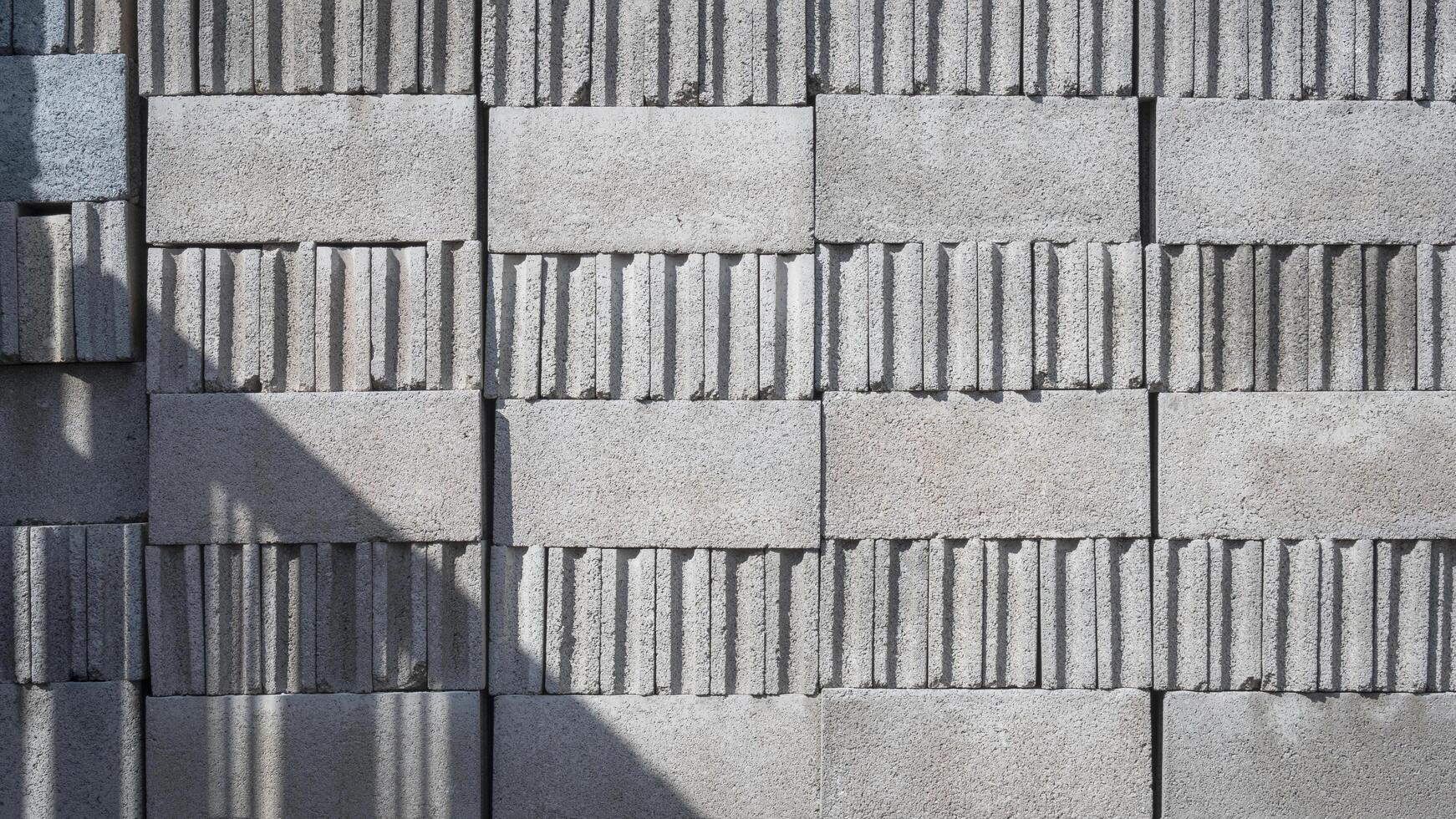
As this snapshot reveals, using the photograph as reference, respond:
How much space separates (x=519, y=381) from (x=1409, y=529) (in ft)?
10.1

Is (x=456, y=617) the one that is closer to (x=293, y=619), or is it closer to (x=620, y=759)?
(x=293, y=619)

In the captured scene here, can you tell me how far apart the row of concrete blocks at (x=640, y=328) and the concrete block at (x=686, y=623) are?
1.86 ft

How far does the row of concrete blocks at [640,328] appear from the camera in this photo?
349 centimetres

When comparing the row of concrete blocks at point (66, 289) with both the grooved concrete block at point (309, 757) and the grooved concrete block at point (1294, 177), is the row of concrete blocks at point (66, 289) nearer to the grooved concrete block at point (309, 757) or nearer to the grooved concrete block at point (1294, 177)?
the grooved concrete block at point (309, 757)

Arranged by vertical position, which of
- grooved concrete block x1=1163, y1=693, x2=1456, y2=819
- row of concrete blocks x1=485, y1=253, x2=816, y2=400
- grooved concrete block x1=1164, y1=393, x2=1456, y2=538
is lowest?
grooved concrete block x1=1163, y1=693, x2=1456, y2=819

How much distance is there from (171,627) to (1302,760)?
3.85m

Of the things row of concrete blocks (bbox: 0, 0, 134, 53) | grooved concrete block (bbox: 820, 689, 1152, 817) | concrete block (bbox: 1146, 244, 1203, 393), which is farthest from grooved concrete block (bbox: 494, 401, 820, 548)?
row of concrete blocks (bbox: 0, 0, 134, 53)

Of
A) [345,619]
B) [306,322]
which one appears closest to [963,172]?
[306,322]

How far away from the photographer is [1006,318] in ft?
11.6

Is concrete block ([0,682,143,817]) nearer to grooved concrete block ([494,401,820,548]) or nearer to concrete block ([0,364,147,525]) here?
concrete block ([0,364,147,525])

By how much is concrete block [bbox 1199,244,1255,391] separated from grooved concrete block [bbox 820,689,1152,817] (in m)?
1.18

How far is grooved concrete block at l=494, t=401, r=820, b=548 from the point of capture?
3.49 meters

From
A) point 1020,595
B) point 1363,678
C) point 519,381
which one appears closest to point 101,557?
point 519,381

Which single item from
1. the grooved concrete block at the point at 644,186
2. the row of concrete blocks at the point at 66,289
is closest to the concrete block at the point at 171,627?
the row of concrete blocks at the point at 66,289
